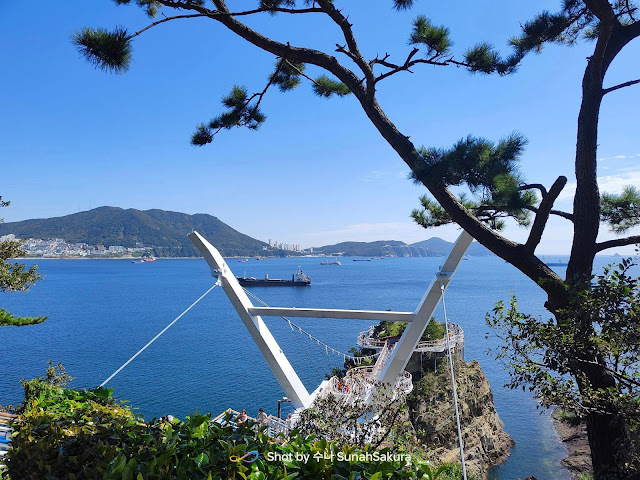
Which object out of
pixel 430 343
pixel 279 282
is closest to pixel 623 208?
pixel 430 343

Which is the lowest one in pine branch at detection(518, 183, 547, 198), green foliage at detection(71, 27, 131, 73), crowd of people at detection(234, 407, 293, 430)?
crowd of people at detection(234, 407, 293, 430)

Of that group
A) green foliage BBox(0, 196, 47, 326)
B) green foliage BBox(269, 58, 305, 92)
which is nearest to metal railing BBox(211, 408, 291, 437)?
green foliage BBox(269, 58, 305, 92)

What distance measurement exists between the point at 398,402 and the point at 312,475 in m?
1.28

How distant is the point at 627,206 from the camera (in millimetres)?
2930

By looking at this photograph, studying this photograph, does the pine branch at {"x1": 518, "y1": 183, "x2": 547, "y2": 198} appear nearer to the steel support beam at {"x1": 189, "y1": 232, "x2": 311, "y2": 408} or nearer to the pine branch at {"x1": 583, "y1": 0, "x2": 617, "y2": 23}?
the pine branch at {"x1": 583, "y1": 0, "x2": 617, "y2": 23}

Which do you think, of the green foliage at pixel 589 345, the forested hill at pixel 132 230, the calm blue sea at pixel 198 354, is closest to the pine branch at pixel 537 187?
the green foliage at pixel 589 345

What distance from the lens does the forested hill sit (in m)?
89.8

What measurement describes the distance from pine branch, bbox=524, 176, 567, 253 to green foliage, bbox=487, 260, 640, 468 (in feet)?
1.28

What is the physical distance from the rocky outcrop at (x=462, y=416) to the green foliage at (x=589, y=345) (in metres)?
9.96

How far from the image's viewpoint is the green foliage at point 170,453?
104cm

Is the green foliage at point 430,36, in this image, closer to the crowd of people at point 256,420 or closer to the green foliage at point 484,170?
the green foliage at point 484,170

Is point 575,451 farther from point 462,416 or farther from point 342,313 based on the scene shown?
point 342,313

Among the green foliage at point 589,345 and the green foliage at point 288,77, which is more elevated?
the green foliage at point 288,77

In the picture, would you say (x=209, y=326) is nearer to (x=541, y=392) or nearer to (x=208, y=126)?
(x=208, y=126)
